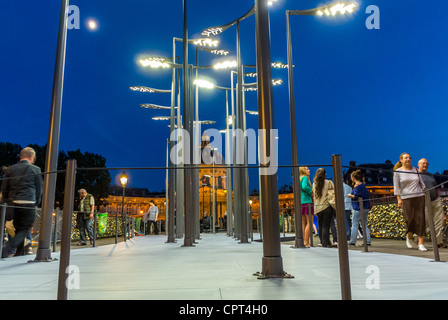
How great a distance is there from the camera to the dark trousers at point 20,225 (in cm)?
804

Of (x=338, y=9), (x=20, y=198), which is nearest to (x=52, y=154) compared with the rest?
(x=20, y=198)

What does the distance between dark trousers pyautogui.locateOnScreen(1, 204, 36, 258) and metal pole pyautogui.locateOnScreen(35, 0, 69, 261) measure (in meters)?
1.22

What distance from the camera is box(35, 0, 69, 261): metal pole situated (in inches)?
274

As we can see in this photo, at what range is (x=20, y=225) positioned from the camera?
26.5ft

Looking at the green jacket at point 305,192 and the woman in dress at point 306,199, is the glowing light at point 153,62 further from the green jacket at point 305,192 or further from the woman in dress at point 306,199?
the green jacket at point 305,192

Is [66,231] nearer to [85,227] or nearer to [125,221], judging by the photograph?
[85,227]

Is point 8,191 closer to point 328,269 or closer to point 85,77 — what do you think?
point 328,269

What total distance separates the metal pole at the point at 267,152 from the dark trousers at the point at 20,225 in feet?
18.2

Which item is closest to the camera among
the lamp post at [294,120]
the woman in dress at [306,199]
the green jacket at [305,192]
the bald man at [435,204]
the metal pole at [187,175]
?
the bald man at [435,204]

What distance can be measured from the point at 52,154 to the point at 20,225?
6.55 feet

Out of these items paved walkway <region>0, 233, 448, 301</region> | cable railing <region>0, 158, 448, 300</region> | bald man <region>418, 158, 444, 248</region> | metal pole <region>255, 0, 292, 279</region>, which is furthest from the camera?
bald man <region>418, 158, 444, 248</region>

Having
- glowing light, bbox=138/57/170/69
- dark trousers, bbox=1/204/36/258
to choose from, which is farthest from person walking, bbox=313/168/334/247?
glowing light, bbox=138/57/170/69

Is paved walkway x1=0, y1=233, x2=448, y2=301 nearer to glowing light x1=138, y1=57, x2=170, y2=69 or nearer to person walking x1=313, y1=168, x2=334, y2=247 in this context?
person walking x1=313, y1=168, x2=334, y2=247

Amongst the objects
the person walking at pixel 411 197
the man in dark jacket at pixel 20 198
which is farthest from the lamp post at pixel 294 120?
the man in dark jacket at pixel 20 198
